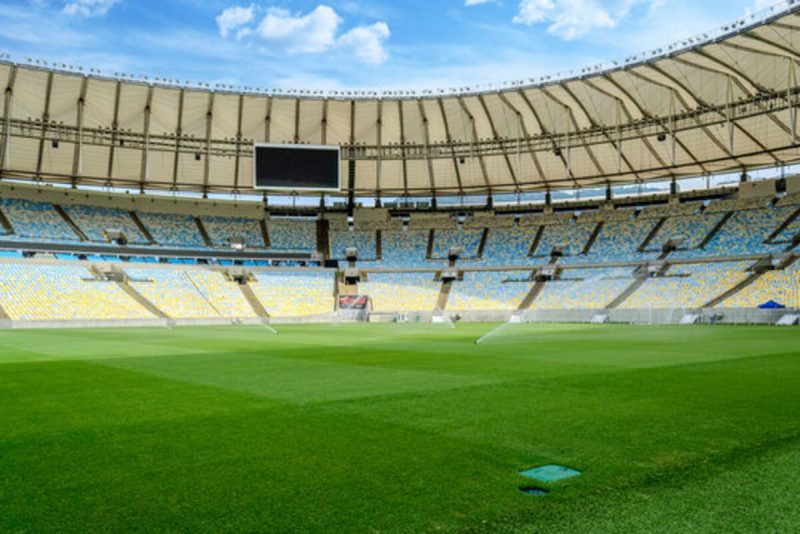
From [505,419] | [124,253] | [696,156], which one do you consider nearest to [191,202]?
[124,253]

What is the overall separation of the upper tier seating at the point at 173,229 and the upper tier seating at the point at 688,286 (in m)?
38.6

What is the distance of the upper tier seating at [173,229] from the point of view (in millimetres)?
60875

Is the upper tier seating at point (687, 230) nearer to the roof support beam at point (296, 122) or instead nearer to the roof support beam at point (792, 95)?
the roof support beam at point (792, 95)

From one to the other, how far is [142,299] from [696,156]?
1781 inches

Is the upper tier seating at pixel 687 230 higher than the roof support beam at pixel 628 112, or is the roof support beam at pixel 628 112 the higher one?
the roof support beam at pixel 628 112

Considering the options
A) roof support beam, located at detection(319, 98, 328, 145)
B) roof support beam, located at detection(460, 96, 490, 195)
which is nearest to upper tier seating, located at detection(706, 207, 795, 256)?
roof support beam, located at detection(460, 96, 490, 195)

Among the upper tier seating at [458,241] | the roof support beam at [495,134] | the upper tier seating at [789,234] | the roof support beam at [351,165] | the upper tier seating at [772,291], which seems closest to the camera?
the upper tier seating at [772,291]

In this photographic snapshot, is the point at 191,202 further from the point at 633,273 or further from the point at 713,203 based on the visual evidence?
the point at 713,203

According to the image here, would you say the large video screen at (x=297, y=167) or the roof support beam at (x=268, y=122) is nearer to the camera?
the roof support beam at (x=268, y=122)

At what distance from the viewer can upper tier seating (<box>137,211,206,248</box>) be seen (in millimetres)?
60875

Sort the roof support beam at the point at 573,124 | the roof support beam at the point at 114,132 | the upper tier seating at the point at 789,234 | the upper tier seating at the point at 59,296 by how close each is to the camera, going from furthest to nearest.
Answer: the roof support beam at the point at 114,132
the roof support beam at the point at 573,124
the upper tier seating at the point at 789,234
the upper tier seating at the point at 59,296

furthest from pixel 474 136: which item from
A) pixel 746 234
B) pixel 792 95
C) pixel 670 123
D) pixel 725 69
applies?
pixel 792 95

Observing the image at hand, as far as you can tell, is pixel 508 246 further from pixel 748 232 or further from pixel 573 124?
pixel 748 232

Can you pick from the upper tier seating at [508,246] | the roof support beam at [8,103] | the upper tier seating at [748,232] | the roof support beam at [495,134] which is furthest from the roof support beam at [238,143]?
the upper tier seating at [748,232]
